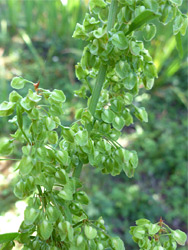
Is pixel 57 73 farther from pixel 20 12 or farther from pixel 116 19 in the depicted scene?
pixel 116 19

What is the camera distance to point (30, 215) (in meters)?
0.32

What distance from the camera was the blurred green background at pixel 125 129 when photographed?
1598 mm

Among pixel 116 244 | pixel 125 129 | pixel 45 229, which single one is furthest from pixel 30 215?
pixel 125 129

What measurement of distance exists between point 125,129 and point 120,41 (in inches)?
69.5

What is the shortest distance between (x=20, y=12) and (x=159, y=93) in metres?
1.88

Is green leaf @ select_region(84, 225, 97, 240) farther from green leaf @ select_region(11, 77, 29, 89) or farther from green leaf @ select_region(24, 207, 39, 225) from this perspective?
green leaf @ select_region(11, 77, 29, 89)

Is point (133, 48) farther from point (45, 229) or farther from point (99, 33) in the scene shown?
point (45, 229)

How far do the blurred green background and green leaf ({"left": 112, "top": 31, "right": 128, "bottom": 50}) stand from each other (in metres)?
0.90

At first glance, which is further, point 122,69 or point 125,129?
point 125,129

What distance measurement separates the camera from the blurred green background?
1.60m

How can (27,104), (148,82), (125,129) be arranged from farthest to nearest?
(125,129), (148,82), (27,104)

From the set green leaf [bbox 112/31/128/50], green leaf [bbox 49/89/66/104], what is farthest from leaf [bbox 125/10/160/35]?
green leaf [bbox 49/89/66/104]

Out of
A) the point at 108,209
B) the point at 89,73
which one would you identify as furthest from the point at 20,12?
the point at 89,73

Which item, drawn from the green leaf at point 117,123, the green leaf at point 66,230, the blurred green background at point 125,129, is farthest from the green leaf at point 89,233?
the blurred green background at point 125,129
